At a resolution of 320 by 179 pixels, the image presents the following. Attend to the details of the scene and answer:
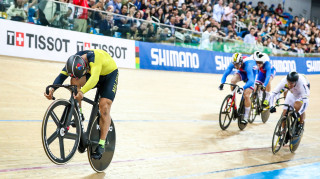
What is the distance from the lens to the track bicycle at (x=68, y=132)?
131 inches

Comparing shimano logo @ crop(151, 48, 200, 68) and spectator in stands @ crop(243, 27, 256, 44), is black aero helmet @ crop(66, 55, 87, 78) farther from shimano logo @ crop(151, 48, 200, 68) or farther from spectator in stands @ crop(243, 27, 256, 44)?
spectator in stands @ crop(243, 27, 256, 44)

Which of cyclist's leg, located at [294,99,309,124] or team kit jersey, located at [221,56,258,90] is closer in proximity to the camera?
cyclist's leg, located at [294,99,309,124]

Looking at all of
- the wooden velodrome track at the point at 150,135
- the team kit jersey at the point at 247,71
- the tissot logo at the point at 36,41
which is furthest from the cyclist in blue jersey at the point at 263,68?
the tissot logo at the point at 36,41

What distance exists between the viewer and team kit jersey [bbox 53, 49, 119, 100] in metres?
3.57

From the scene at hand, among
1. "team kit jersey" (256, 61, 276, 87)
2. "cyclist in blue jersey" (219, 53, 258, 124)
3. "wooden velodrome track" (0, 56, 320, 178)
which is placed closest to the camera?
"wooden velodrome track" (0, 56, 320, 178)

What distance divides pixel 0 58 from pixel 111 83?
540 cm

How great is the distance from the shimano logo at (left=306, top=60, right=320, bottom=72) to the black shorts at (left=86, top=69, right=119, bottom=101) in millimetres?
15974

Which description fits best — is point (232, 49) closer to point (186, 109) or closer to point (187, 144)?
point (186, 109)

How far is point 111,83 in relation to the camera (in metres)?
3.84

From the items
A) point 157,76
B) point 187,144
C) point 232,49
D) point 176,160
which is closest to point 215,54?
point 232,49

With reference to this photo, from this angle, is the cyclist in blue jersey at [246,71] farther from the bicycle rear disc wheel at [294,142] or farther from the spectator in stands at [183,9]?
the spectator in stands at [183,9]

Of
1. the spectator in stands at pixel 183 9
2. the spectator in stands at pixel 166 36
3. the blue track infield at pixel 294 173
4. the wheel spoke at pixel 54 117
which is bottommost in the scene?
the blue track infield at pixel 294 173

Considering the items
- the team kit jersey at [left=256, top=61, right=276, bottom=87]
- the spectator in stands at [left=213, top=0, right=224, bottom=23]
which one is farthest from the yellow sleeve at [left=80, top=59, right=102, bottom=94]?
→ the spectator in stands at [left=213, top=0, right=224, bottom=23]

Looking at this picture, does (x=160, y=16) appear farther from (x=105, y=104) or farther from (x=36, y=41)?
(x=105, y=104)
